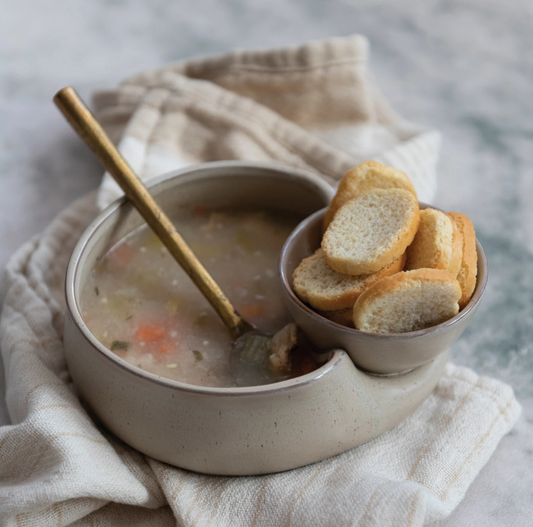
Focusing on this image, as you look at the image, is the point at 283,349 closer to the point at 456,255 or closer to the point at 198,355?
the point at 198,355

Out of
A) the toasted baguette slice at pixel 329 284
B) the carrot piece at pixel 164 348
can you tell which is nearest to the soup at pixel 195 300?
the carrot piece at pixel 164 348

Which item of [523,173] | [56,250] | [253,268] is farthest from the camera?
[523,173]

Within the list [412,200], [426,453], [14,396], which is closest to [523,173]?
[412,200]

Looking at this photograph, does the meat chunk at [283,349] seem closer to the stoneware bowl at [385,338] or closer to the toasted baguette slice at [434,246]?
the stoneware bowl at [385,338]

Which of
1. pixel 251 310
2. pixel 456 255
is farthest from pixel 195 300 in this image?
pixel 456 255

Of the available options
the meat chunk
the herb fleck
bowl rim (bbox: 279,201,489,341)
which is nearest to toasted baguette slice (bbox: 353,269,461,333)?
bowl rim (bbox: 279,201,489,341)

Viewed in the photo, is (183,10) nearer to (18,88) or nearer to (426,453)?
(18,88)
